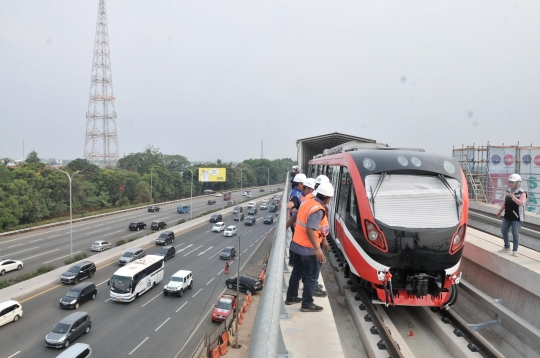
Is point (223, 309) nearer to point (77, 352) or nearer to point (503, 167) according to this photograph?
point (77, 352)

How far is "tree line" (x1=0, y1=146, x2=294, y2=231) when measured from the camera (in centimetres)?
3218

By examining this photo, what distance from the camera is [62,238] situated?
30.2 metres

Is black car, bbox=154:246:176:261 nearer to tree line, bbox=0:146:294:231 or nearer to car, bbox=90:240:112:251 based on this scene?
car, bbox=90:240:112:251

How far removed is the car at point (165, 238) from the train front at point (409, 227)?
27.2 meters

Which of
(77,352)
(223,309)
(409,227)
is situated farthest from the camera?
(223,309)

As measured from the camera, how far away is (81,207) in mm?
41156

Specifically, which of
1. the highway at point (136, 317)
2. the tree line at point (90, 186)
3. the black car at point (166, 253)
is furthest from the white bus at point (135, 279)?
the tree line at point (90, 186)

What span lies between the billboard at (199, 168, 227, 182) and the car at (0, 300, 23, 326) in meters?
39.9

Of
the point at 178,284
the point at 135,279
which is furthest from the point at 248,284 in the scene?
the point at 135,279

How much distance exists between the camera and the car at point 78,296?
17.5 meters

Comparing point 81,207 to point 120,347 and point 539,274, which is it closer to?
point 120,347

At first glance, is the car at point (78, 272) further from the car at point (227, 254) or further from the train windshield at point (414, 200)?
the train windshield at point (414, 200)

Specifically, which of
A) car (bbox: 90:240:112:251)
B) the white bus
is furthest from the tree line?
the white bus

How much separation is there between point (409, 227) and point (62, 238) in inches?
1268
